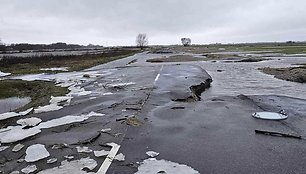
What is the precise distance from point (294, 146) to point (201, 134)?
201cm

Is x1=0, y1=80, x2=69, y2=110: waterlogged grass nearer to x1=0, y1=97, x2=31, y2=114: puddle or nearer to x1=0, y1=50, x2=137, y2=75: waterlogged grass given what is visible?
x1=0, y1=97, x2=31, y2=114: puddle

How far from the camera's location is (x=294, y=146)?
20.8ft

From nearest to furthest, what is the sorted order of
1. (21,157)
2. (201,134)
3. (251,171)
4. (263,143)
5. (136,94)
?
1. (251,171)
2. (21,157)
3. (263,143)
4. (201,134)
5. (136,94)

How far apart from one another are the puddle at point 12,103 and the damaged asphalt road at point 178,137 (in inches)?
154

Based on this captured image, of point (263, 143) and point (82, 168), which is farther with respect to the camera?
point (263, 143)

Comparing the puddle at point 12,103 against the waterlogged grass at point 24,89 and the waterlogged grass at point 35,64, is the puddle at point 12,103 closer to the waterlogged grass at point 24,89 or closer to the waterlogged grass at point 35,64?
the waterlogged grass at point 24,89

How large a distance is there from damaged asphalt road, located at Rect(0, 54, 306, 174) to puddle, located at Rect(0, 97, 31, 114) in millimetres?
3904

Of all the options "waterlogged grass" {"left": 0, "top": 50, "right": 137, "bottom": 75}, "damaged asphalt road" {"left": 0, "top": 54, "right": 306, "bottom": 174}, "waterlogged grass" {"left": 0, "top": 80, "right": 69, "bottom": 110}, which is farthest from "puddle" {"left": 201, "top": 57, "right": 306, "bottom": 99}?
"waterlogged grass" {"left": 0, "top": 50, "right": 137, "bottom": 75}

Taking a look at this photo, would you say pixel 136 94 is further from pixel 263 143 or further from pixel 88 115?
pixel 263 143


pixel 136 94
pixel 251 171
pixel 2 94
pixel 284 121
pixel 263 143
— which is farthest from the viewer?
pixel 2 94

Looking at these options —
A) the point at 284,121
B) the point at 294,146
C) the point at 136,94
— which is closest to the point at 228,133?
the point at 294,146

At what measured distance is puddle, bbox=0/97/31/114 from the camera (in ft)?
44.2

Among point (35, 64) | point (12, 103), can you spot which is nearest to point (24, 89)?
point (12, 103)

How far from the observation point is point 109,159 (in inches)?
222
